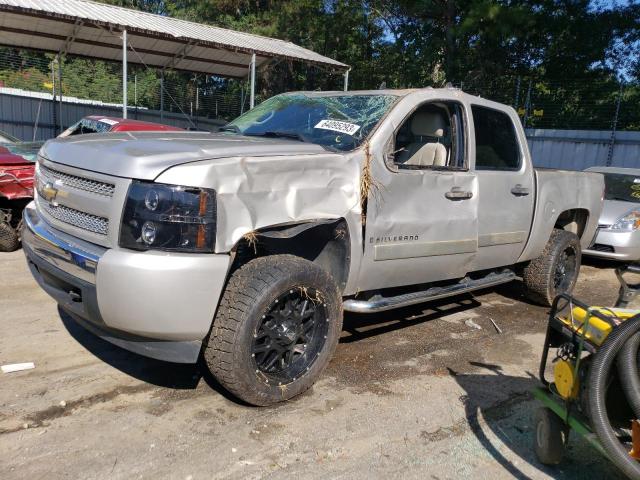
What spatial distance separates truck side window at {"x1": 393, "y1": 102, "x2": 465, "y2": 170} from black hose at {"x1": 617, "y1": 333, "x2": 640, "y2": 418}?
2.24m

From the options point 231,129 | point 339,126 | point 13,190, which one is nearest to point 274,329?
point 339,126

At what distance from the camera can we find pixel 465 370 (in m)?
4.12

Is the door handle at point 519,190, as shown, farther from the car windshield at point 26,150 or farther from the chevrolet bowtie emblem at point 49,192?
the car windshield at point 26,150

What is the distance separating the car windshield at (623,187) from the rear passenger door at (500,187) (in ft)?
15.1

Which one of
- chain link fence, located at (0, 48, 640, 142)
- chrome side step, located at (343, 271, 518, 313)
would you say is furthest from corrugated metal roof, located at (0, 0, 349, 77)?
chrome side step, located at (343, 271, 518, 313)

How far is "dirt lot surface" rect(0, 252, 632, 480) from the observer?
109 inches

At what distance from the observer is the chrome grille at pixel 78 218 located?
116 inches

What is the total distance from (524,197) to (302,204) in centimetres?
262

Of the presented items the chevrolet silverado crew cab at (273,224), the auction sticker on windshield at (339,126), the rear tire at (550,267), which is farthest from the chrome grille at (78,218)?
the rear tire at (550,267)

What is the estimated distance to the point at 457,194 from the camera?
4.23m

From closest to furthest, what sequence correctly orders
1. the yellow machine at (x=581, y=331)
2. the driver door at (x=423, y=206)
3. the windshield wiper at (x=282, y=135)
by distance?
the yellow machine at (x=581, y=331) < the driver door at (x=423, y=206) < the windshield wiper at (x=282, y=135)

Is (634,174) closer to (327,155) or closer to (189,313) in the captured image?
(327,155)

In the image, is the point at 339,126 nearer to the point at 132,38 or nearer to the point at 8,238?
the point at 8,238

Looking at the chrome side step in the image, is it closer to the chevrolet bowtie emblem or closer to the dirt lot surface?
the dirt lot surface
